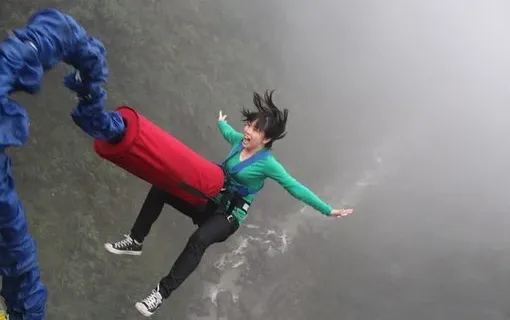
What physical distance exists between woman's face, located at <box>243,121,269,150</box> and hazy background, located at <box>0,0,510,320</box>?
8735mm

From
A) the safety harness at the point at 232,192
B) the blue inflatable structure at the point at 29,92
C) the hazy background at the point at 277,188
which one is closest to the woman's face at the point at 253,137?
the safety harness at the point at 232,192

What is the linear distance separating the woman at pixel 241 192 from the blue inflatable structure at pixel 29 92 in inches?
72.6

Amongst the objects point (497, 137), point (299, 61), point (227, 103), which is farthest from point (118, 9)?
point (497, 137)

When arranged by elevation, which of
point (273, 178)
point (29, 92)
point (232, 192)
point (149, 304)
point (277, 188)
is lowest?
point (29, 92)

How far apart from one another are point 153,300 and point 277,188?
56.9ft

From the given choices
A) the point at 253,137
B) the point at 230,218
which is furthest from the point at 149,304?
the point at 253,137

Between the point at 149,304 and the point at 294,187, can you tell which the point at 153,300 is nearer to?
the point at 149,304

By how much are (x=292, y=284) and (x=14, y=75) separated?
16.6 m

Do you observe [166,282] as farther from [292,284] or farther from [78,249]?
[292,284]

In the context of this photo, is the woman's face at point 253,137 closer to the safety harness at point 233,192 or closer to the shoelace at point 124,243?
the safety harness at point 233,192

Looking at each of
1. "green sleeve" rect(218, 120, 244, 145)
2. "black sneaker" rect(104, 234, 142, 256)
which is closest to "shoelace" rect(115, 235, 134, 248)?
"black sneaker" rect(104, 234, 142, 256)

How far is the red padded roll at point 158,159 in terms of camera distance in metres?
3.83

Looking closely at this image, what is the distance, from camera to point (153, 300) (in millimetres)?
5000

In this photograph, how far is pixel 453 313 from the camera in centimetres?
1852
